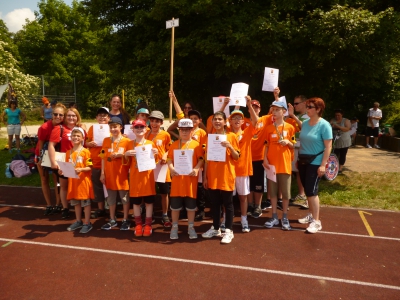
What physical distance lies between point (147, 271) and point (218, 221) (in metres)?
1.55

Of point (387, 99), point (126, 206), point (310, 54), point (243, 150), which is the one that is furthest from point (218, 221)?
point (387, 99)

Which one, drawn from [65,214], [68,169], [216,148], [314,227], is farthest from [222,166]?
[65,214]

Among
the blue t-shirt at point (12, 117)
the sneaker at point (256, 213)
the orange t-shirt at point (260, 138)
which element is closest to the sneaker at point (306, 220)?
the sneaker at point (256, 213)

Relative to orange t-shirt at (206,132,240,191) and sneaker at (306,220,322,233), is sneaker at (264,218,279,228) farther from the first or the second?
orange t-shirt at (206,132,240,191)

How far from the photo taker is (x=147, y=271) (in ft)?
14.5

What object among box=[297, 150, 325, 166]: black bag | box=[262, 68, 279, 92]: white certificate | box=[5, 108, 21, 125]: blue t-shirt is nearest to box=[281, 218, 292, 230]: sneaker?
box=[297, 150, 325, 166]: black bag

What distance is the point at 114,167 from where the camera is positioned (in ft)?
18.6

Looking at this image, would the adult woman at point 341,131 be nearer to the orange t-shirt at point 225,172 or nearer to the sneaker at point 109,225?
the orange t-shirt at point 225,172

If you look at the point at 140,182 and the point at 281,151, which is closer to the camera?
the point at 140,182

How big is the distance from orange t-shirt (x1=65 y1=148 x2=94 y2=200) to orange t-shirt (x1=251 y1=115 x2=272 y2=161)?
2955mm

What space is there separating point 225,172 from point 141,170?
4.29 feet

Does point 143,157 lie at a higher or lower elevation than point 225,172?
higher

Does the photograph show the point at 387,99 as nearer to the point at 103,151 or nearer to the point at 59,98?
the point at 103,151

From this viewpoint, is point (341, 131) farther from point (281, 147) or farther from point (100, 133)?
point (100, 133)
